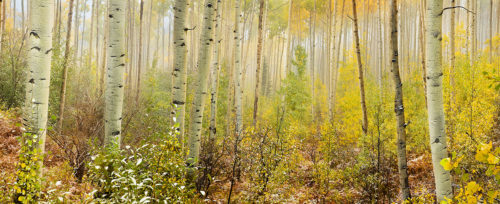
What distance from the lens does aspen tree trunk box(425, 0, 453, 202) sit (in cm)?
312

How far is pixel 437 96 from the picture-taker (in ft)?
10.3

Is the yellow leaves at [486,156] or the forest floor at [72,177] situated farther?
the forest floor at [72,177]

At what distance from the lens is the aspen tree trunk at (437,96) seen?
10.2ft

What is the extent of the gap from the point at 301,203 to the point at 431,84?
12.1 ft

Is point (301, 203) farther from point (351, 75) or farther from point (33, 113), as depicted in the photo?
point (351, 75)

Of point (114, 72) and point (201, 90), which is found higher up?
point (114, 72)

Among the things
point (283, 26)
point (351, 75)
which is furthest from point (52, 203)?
point (283, 26)

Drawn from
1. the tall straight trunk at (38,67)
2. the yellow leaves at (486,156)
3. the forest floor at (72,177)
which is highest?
the tall straight trunk at (38,67)

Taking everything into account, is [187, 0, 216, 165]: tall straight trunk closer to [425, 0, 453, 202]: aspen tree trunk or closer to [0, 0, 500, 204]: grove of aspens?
[0, 0, 500, 204]: grove of aspens

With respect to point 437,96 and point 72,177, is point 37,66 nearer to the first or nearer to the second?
point 72,177

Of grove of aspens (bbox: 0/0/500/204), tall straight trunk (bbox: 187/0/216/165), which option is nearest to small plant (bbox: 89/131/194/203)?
grove of aspens (bbox: 0/0/500/204)

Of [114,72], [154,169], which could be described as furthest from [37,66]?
[154,169]

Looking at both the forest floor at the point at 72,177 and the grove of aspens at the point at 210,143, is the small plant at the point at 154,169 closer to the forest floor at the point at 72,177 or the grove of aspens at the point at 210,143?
the grove of aspens at the point at 210,143

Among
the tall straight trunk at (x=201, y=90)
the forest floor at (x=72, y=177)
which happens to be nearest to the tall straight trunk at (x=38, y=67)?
the forest floor at (x=72, y=177)
